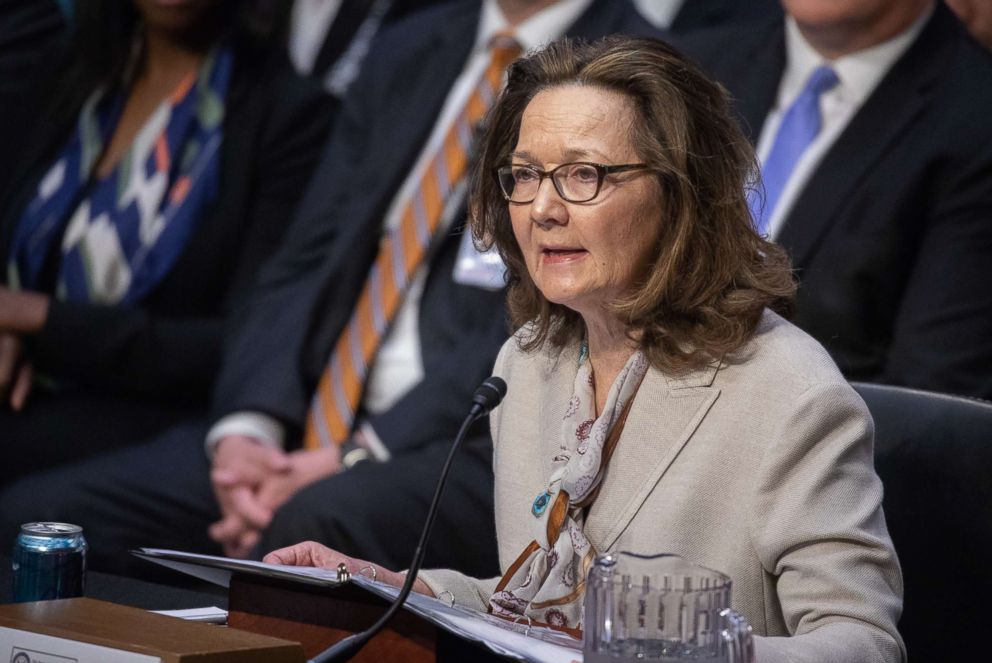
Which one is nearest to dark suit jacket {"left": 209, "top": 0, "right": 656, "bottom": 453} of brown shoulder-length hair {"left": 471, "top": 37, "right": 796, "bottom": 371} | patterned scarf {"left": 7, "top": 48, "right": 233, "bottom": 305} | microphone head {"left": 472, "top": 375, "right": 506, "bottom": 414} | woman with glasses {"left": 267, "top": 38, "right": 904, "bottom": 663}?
patterned scarf {"left": 7, "top": 48, "right": 233, "bottom": 305}

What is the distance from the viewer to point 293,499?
272cm

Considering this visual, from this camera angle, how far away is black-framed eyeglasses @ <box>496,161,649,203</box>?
1.75m

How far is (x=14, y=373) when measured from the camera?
346 cm

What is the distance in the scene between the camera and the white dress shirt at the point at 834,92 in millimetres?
2748

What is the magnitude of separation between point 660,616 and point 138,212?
8.50 ft

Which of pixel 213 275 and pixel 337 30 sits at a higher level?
pixel 337 30

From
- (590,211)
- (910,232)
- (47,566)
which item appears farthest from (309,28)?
(47,566)

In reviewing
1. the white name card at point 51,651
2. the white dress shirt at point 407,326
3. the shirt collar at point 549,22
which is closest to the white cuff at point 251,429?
the white dress shirt at point 407,326

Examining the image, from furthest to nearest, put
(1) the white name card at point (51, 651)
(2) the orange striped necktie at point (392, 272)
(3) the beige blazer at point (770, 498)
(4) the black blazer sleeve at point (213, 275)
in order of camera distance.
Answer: (4) the black blazer sleeve at point (213, 275) → (2) the orange striped necktie at point (392, 272) → (3) the beige blazer at point (770, 498) → (1) the white name card at point (51, 651)

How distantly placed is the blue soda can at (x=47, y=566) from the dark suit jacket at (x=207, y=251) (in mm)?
1900

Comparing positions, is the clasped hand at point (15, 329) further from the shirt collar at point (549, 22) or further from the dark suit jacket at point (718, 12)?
the dark suit jacket at point (718, 12)

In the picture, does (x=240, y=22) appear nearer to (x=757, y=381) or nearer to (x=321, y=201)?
(x=321, y=201)

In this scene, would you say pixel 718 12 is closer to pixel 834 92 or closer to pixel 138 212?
pixel 834 92

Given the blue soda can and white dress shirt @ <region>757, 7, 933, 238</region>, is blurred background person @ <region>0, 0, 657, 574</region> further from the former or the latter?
the blue soda can
